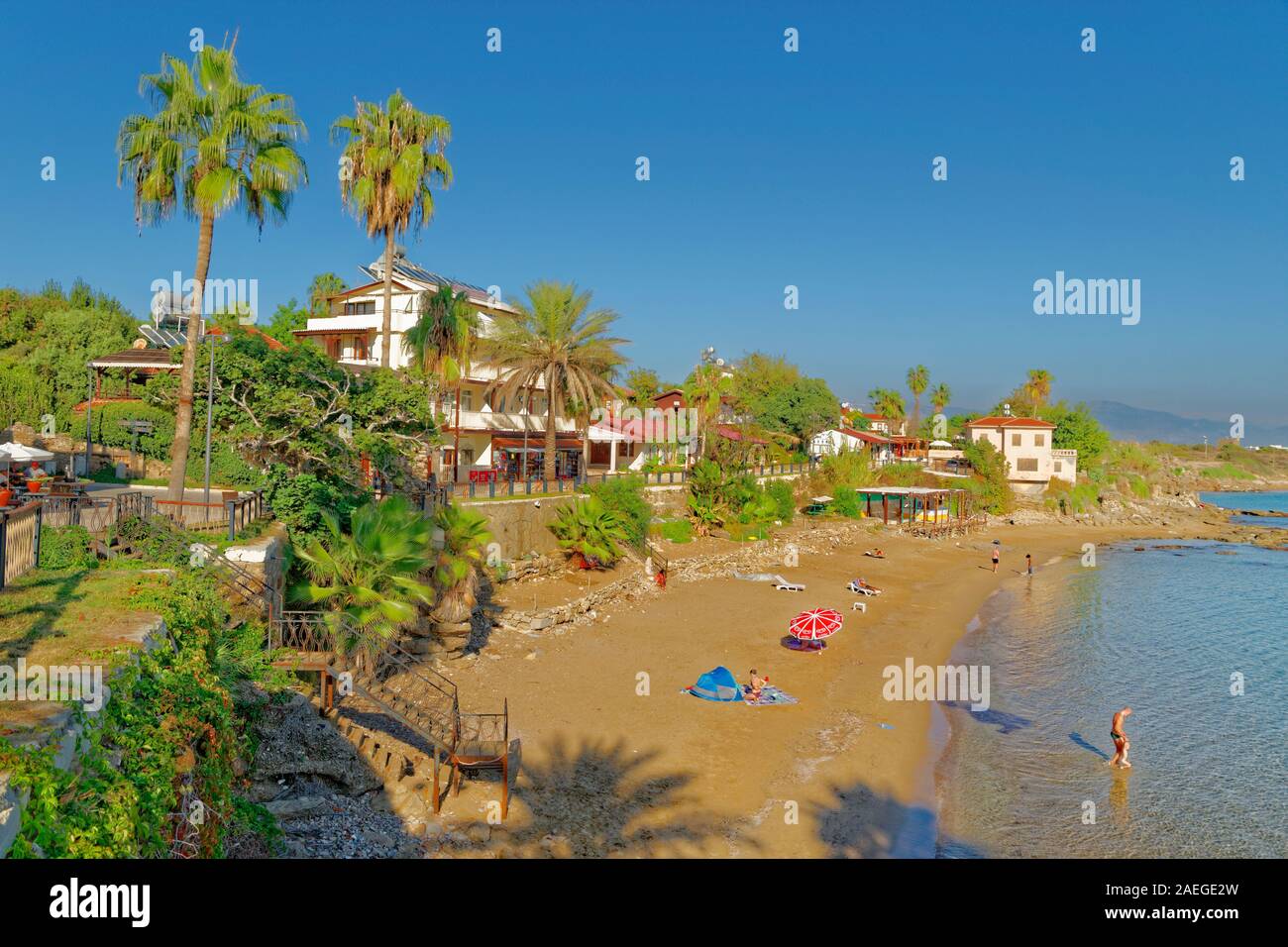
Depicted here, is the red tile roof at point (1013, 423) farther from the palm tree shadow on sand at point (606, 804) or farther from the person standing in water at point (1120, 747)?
the palm tree shadow on sand at point (606, 804)

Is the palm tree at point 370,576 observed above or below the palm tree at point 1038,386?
below

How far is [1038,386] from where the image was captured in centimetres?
9412

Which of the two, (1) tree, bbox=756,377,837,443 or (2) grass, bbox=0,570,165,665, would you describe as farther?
(1) tree, bbox=756,377,837,443

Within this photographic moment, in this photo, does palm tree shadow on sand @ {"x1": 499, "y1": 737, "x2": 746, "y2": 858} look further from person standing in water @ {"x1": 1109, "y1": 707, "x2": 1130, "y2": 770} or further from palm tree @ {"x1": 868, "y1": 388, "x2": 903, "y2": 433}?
palm tree @ {"x1": 868, "y1": 388, "x2": 903, "y2": 433}

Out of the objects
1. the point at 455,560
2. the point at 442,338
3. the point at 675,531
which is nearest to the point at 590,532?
the point at 675,531

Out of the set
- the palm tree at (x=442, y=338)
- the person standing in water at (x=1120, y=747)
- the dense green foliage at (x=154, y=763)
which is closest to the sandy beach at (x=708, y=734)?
the person standing in water at (x=1120, y=747)

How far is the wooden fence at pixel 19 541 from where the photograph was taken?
35.0 ft

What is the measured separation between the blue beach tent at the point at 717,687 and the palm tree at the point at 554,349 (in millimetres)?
17885

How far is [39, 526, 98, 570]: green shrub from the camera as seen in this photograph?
1252 centimetres

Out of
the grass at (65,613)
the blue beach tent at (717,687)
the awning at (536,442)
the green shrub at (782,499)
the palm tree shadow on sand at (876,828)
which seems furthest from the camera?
the green shrub at (782,499)

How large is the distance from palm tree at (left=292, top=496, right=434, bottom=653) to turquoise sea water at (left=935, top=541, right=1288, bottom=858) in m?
10.7

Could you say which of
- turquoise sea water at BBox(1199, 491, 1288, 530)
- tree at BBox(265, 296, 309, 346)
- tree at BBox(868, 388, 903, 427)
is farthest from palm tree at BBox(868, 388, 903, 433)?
tree at BBox(265, 296, 309, 346)

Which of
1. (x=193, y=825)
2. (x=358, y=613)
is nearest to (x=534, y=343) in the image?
(x=358, y=613)

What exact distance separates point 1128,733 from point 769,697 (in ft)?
27.6
